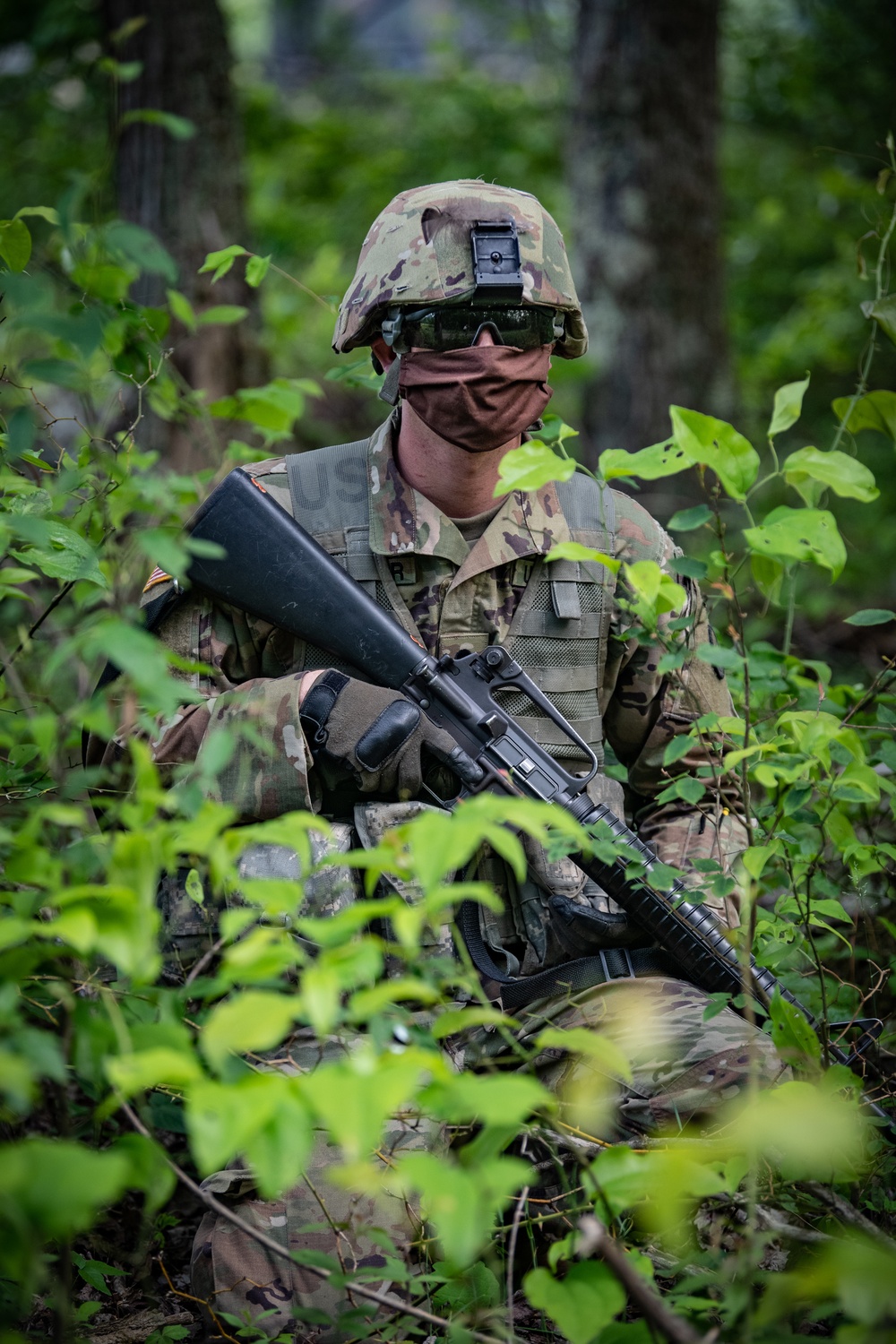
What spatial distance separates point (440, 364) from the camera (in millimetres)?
2686

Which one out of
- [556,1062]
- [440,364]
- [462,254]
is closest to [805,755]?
[556,1062]

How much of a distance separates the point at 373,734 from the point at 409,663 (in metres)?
0.21

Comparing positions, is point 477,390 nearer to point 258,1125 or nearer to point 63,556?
point 63,556

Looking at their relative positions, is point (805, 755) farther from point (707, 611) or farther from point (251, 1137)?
point (251, 1137)

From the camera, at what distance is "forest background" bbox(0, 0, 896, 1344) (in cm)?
124

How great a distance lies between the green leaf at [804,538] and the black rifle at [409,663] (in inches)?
31.5

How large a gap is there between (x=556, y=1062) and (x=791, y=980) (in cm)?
60

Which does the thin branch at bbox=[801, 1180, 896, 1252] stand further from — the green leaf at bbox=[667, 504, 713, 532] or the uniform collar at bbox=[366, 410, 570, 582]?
the uniform collar at bbox=[366, 410, 570, 582]

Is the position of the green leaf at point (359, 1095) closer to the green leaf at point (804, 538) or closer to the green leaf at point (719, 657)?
the green leaf at point (719, 657)

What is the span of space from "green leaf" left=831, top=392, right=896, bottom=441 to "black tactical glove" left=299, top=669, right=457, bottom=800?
1.12 meters

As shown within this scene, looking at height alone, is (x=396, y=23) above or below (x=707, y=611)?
above

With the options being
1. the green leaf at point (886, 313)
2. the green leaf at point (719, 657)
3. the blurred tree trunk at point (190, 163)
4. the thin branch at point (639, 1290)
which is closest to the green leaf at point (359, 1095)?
the thin branch at point (639, 1290)

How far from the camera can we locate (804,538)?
1967 mm

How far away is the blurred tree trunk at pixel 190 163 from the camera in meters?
5.44
